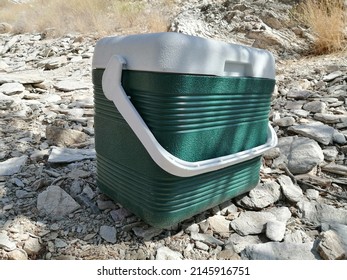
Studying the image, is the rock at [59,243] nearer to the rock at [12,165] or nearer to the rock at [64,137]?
the rock at [12,165]

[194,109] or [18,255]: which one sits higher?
[194,109]

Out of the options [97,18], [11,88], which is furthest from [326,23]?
[97,18]

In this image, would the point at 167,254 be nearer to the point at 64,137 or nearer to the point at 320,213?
the point at 320,213

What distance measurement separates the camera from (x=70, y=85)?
3.93m

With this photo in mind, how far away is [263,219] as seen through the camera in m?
1.57

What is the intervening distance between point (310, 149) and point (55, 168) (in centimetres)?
162

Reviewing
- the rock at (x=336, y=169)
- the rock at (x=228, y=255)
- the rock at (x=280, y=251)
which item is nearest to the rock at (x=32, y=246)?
the rock at (x=228, y=255)

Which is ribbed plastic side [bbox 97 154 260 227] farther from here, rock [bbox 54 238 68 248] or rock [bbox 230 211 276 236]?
rock [bbox 54 238 68 248]

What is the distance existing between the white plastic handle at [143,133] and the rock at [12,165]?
99 cm

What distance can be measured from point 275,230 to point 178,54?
93cm

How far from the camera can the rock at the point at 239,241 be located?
1403mm

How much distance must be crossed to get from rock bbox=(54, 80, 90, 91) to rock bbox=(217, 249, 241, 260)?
3.07m

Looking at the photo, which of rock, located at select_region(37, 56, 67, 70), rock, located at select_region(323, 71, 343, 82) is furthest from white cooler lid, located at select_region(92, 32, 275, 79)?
rock, located at select_region(37, 56, 67, 70)
